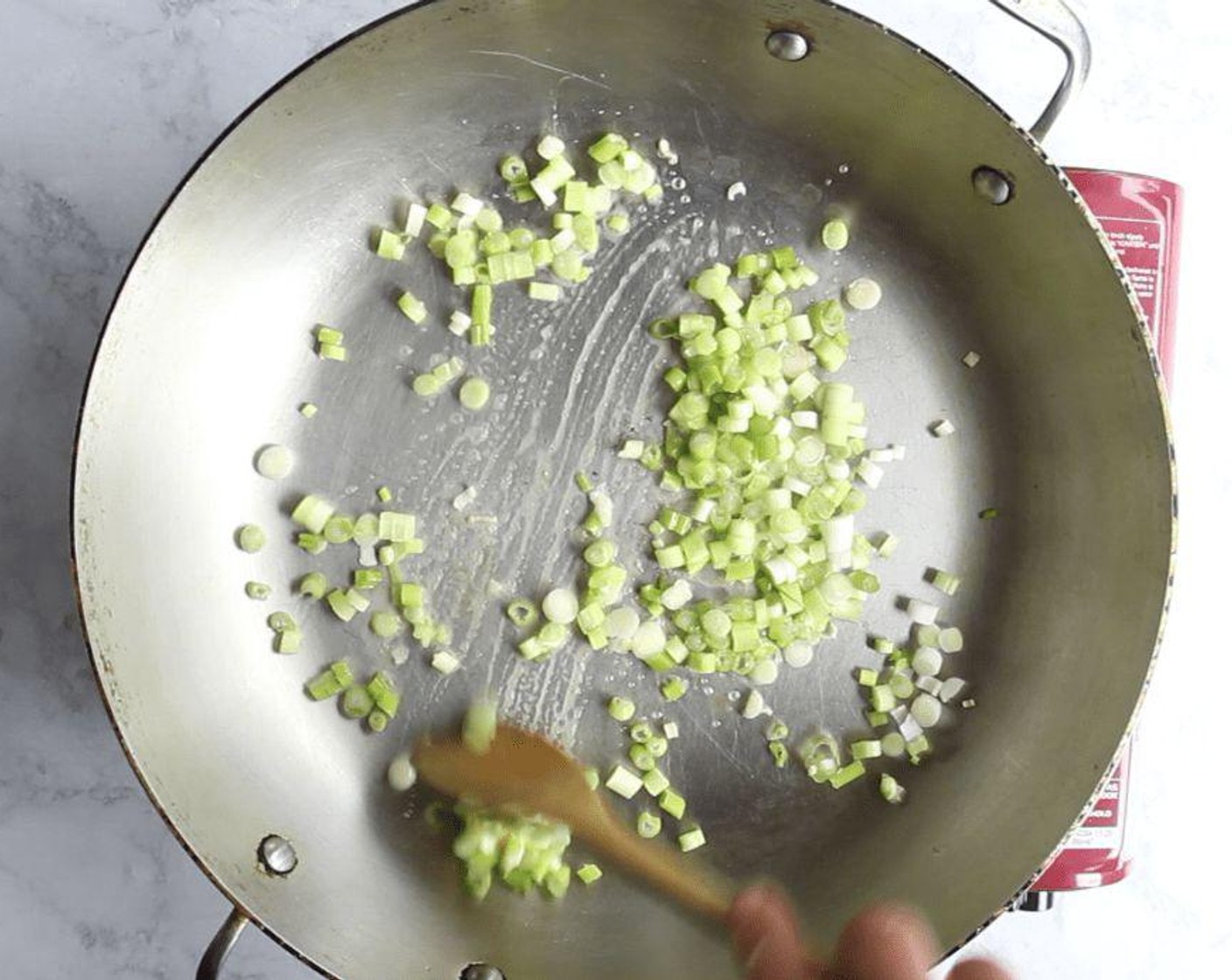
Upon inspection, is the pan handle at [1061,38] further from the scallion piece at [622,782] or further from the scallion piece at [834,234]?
the scallion piece at [622,782]

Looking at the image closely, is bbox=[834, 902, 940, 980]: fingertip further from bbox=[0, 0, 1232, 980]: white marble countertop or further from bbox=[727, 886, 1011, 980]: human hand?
bbox=[0, 0, 1232, 980]: white marble countertop

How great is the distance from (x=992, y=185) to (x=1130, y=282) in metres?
0.14

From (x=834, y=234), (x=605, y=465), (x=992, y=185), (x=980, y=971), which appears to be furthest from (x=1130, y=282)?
(x=980, y=971)

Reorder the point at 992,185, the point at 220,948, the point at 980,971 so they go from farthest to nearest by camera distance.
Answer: the point at 992,185, the point at 220,948, the point at 980,971

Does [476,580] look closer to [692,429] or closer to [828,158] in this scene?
[692,429]

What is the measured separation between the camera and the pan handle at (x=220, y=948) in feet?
3.20

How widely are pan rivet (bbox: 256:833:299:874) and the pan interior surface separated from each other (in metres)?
0.01

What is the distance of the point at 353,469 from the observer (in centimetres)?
113

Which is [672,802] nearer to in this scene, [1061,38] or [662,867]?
[662,867]

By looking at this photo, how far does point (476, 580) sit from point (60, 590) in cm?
35

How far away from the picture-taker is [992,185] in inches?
43.5

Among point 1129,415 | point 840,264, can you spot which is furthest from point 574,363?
point 1129,415

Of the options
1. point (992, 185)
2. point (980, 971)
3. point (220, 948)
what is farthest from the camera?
point (992, 185)

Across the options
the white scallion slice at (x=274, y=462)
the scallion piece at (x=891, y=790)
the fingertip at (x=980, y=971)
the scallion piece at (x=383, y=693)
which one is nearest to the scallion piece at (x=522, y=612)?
the scallion piece at (x=383, y=693)
